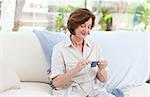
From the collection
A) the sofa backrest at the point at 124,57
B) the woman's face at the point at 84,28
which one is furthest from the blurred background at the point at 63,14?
the woman's face at the point at 84,28

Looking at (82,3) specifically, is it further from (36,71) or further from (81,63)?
(81,63)

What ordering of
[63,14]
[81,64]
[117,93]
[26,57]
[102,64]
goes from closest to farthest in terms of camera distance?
1. [81,64]
2. [102,64]
3. [117,93]
4. [26,57]
5. [63,14]

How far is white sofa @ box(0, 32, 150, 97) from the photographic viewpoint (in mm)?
2143

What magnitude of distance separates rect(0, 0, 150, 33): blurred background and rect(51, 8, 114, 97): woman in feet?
Answer: 6.31

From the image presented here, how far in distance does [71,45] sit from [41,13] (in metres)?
2.23

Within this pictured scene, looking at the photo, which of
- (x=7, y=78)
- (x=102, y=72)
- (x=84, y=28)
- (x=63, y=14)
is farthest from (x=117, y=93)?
(x=63, y=14)

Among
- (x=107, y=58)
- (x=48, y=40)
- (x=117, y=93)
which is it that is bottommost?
(x=117, y=93)

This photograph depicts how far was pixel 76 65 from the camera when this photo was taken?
1.86m

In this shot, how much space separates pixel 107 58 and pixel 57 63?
477 mm

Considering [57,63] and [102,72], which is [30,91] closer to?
[57,63]

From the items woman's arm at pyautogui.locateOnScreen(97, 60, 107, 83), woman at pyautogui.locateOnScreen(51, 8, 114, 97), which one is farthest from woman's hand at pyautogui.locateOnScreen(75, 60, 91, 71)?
woman's arm at pyautogui.locateOnScreen(97, 60, 107, 83)

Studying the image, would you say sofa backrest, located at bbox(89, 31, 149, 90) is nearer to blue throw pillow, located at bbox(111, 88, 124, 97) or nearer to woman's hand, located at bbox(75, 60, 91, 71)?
blue throw pillow, located at bbox(111, 88, 124, 97)

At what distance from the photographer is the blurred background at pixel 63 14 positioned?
396cm

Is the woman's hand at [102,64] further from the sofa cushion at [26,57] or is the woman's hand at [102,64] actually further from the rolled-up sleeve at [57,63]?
the sofa cushion at [26,57]
